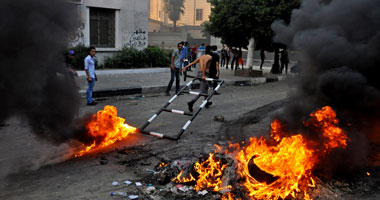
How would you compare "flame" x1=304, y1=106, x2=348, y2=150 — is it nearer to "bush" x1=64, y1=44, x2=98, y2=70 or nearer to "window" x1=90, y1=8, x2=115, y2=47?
"bush" x1=64, y1=44, x2=98, y2=70

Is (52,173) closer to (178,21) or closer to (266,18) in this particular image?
(266,18)

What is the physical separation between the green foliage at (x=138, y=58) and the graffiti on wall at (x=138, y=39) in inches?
13.7

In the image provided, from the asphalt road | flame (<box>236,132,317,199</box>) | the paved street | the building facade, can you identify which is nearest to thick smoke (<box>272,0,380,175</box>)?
flame (<box>236,132,317,199</box>)

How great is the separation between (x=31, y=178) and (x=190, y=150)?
2.58m

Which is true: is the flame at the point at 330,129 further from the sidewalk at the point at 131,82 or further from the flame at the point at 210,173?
the sidewalk at the point at 131,82

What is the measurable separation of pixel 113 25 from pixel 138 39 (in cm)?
153

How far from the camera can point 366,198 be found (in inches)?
181

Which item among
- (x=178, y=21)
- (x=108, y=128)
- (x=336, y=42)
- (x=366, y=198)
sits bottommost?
(x=366, y=198)

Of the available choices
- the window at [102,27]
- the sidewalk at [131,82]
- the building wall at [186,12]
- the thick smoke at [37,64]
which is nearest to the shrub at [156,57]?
the sidewalk at [131,82]

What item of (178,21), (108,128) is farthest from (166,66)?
(178,21)

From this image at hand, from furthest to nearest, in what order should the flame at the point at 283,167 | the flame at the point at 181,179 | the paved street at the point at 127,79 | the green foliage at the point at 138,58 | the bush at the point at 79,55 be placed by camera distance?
the green foliage at the point at 138,58
the bush at the point at 79,55
the paved street at the point at 127,79
the flame at the point at 181,179
the flame at the point at 283,167

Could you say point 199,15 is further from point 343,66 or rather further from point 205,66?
point 343,66

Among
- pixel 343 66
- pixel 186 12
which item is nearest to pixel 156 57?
pixel 343 66

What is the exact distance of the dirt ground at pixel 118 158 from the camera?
4.60 meters
